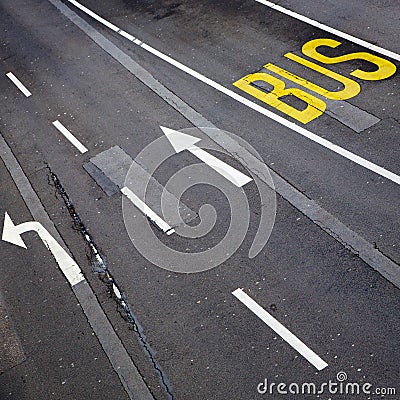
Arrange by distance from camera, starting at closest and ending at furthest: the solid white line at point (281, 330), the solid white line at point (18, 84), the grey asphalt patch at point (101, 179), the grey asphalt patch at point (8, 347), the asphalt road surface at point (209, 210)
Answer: the solid white line at point (281, 330)
the asphalt road surface at point (209, 210)
the grey asphalt patch at point (8, 347)
the grey asphalt patch at point (101, 179)
the solid white line at point (18, 84)

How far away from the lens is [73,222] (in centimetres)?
1184

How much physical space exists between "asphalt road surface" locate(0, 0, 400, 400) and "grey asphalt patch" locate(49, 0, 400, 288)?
0.03 m

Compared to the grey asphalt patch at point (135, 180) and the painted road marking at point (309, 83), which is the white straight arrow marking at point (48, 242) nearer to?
the grey asphalt patch at point (135, 180)

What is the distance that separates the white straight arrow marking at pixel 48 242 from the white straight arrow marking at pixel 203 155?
307cm

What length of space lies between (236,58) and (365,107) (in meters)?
3.85

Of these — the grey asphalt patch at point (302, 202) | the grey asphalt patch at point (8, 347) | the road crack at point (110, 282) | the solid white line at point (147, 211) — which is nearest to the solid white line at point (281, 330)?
the road crack at point (110, 282)

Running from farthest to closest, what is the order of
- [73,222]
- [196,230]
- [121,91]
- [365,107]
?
1. [121,91]
2. [365,107]
3. [73,222]
4. [196,230]

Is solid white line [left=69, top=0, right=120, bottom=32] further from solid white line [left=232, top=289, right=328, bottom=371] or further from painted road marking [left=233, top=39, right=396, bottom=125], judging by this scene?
solid white line [left=232, top=289, right=328, bottom=371]

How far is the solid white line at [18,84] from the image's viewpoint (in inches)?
643

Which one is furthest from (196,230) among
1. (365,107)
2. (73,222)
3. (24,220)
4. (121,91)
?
(121,91)

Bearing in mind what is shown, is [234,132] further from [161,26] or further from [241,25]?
[161,26]

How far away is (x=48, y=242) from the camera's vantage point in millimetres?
11516

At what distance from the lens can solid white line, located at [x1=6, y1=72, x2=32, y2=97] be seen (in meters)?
16.3

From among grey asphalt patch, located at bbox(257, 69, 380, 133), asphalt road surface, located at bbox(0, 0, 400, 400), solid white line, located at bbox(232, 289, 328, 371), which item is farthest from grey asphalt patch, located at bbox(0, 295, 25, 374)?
grey asphalt patch, located at bbox(257, 69, 380, 133)
